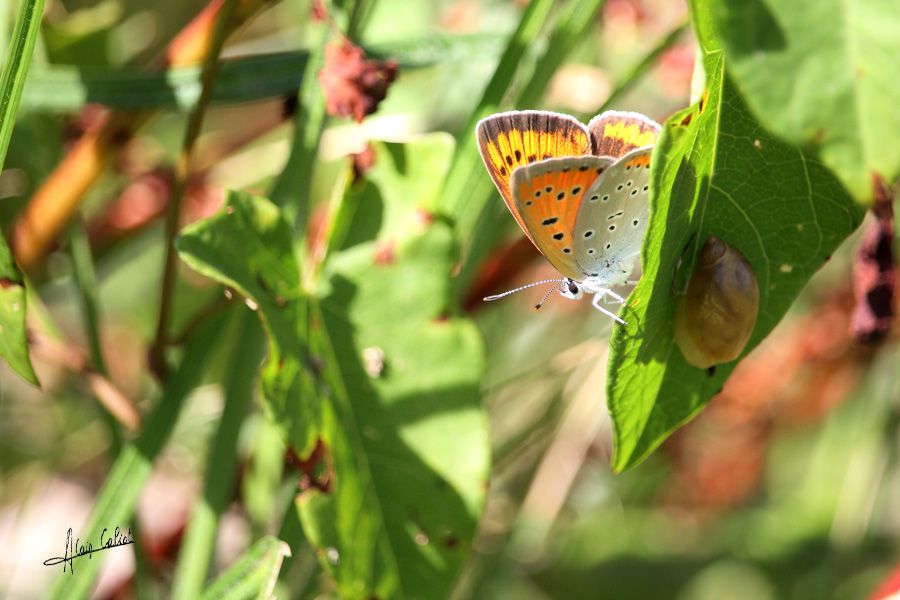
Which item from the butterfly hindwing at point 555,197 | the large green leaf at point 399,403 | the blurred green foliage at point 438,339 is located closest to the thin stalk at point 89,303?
the blurred green foliage at point 438,339

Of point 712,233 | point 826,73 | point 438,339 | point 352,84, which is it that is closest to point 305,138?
point 352,84

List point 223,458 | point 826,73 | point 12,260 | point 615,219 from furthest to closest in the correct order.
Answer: point 223,458 → point 615,219 → point 12,260 → point 826,73

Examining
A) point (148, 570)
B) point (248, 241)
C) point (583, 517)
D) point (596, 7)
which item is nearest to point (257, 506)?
point (148, 570)

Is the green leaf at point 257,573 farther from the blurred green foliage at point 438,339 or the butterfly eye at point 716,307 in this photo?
the butterfly eye at point 716,307

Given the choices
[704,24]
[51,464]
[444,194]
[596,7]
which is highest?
[704,24]

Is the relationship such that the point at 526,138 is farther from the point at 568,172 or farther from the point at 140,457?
the point at 140,457

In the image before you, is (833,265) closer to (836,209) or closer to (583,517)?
(583,517)

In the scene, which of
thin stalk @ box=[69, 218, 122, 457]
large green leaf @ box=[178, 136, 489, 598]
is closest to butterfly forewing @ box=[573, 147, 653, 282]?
large green leaf @ box=[178, 136, 489, 598]
